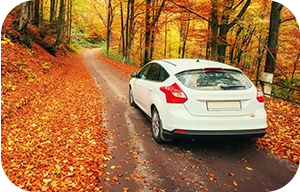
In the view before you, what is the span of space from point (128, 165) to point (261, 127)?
270 centimetres

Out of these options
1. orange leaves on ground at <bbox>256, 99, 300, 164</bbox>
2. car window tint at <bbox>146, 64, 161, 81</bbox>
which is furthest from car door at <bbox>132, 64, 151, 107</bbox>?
orange leaves on ground at <bbox>256, 99, 300, 164</bbox>

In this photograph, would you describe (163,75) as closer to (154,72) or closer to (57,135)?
(154,72)

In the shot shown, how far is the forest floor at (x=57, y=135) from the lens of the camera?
4.07 m

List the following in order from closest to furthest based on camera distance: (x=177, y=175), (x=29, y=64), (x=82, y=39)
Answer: (x=177, y=175) → (x=29, y=64) → (x=82, y=39)

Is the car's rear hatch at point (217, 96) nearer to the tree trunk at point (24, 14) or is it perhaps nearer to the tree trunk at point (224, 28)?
the tree trunk at point (224, 28)

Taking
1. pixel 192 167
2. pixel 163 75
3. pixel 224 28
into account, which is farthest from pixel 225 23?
pixel 192 167

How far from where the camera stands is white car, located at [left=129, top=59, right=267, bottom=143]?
4.56 metres

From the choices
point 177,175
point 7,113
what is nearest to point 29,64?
point 7,113

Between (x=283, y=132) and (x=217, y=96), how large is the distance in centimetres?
255

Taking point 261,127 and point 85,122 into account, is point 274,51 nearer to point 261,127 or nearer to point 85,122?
point 261,127

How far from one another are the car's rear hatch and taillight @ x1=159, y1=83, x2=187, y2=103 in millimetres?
86

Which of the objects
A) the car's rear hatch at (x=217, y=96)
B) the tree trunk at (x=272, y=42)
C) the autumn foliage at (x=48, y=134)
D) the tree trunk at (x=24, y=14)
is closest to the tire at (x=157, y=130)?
the car's rear hatch at (x=217, y=96)

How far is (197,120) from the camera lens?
4.56 m

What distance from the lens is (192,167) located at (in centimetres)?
440
